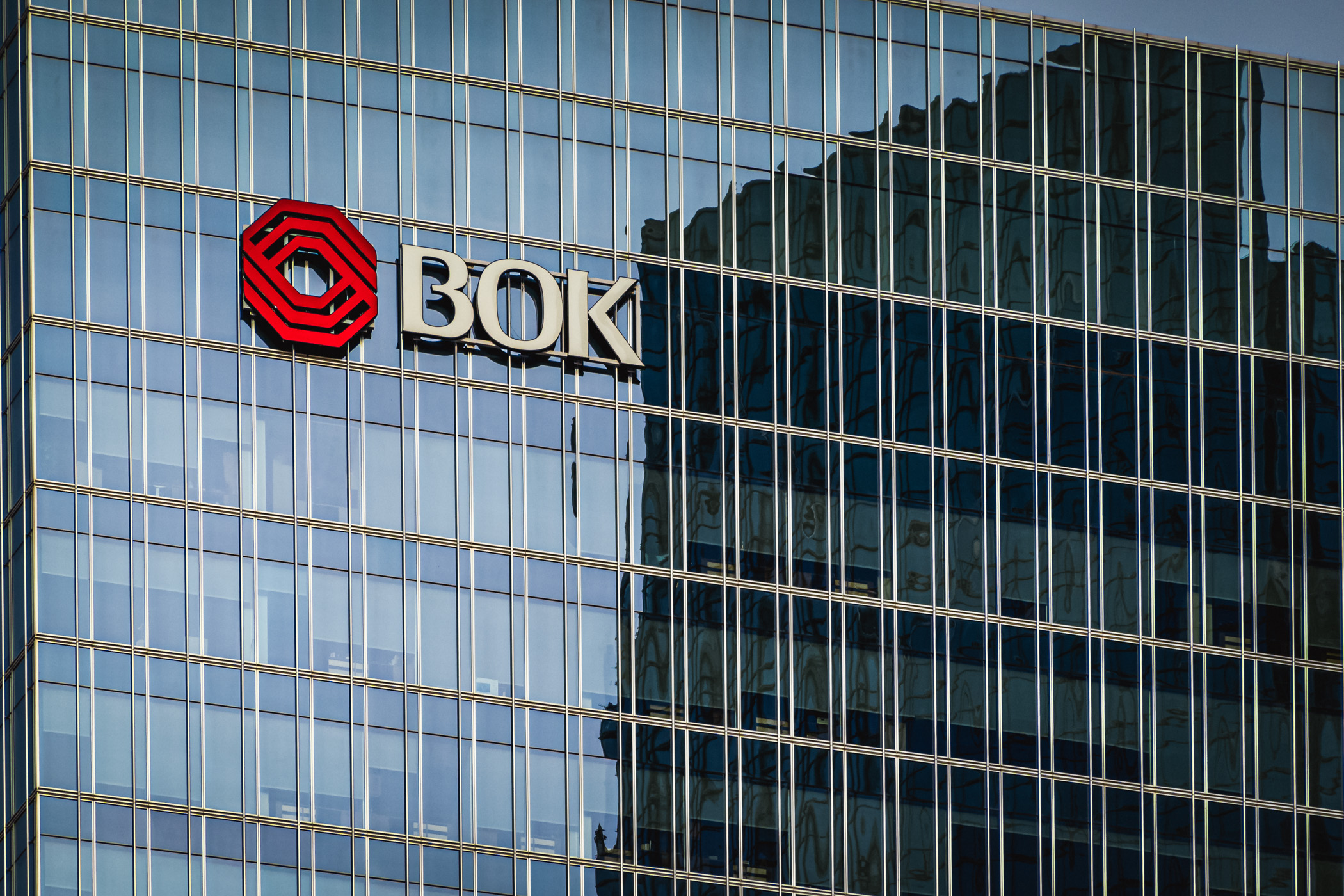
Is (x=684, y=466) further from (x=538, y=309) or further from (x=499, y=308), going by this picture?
(x=499, y=308)

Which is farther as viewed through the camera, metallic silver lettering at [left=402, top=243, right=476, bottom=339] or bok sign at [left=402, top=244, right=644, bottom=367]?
bok sign at [left=402, top=244, right=644, bottom=367]

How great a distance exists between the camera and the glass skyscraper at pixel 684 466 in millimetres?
92000

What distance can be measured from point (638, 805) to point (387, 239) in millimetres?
19337

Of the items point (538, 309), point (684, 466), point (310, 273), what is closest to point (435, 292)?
point (538, 309)

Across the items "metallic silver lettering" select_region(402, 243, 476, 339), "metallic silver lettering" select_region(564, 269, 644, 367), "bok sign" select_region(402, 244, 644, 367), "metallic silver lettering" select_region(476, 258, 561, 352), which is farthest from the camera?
"metallic silver lettering" select_region(564, 269, 644, 367)

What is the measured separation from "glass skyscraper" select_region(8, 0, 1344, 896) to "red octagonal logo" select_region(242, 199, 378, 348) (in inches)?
23.9

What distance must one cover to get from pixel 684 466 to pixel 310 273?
13.4m

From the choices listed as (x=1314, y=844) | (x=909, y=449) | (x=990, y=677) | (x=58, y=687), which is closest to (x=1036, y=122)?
(x=909, y=449)

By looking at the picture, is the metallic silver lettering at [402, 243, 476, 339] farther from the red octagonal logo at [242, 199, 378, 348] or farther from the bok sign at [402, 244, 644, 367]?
the red octagonal logo at [242, 199, 378, 348]

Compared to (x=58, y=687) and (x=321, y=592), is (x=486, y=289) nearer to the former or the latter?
(x=321, y=592)

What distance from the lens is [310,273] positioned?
95.0m

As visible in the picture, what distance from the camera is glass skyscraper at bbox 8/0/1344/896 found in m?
92.0

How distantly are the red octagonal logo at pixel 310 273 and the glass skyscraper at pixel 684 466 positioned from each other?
23.9 inches

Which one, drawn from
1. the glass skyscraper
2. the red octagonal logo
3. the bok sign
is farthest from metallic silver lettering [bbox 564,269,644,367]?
the red octagonal logo
